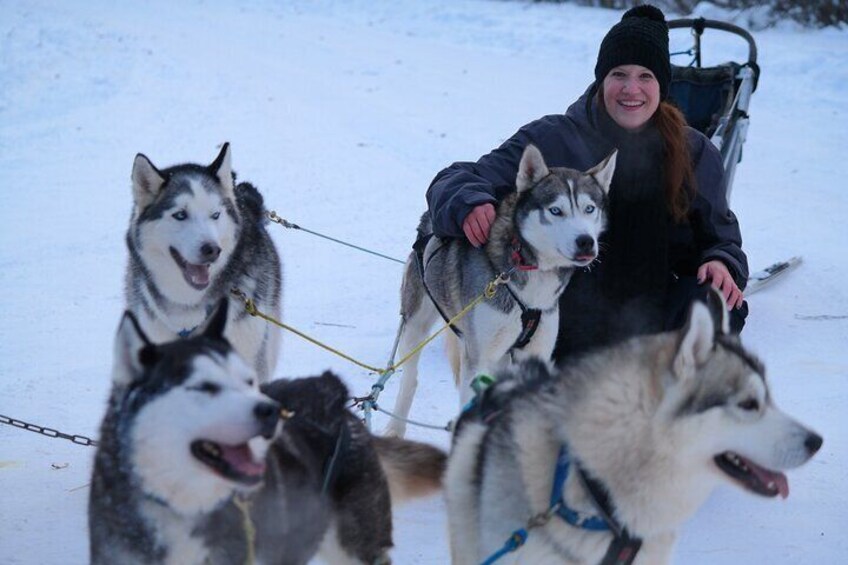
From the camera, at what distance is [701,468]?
1.57 meters

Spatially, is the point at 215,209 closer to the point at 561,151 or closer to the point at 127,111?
the point at 561,151

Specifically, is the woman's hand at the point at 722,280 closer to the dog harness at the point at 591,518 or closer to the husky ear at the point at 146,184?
the dog harness at the point at 591,518

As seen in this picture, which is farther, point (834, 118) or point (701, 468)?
point (834, 118)

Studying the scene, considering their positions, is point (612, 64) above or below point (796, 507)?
above

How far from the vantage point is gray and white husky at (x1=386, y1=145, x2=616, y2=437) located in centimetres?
270

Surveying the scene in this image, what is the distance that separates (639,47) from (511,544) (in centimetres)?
178

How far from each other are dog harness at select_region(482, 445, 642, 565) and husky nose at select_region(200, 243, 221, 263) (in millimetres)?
1256

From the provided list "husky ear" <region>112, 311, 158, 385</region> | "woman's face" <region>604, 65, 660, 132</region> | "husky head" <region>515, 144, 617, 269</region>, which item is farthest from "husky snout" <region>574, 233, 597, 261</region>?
"husky ear" <region>112, 311, 158, 385</region>

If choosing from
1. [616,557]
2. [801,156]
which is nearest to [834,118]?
[801,156]

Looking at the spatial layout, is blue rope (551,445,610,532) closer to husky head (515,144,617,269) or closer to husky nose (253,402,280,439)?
husky nose (253,402,280,439)

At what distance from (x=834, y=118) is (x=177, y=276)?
620 centimetres

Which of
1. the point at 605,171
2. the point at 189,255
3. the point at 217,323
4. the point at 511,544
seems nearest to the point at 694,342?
the point at 511,544

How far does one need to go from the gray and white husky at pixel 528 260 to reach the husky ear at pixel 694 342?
43.8 inches

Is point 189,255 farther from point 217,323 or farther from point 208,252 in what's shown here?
point 217,323
